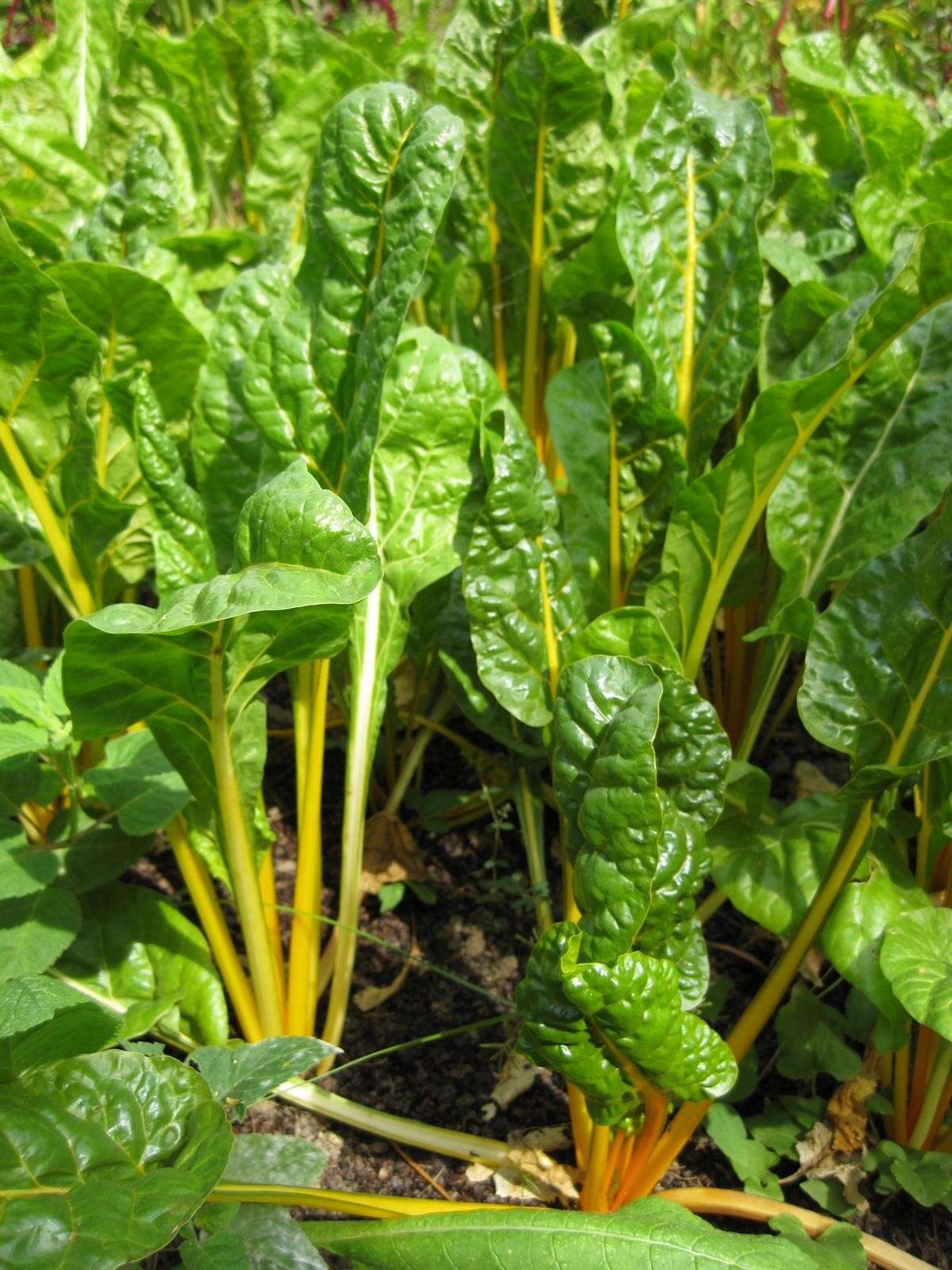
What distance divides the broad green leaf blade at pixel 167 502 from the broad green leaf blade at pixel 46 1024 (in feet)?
1.77

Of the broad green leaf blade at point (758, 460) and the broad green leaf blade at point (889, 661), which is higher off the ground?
the broad green leaf blade at point (758, 460)

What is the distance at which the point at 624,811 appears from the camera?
3.56 ft

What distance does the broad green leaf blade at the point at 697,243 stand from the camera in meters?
1.59

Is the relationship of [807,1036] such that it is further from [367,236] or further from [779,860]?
[367,236]

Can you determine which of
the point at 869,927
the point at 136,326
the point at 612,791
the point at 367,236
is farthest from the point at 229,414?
the point at 869,927

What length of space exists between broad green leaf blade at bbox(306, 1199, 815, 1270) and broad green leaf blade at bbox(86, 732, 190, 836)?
49cm

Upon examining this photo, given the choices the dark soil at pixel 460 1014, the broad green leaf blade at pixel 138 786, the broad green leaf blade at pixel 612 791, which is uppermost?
the broad green leaf blade at pixel 612 791

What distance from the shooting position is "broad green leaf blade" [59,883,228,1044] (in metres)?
1.47

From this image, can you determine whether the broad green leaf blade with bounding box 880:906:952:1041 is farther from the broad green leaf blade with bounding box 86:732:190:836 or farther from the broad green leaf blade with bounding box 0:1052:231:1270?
the broad green leaf blade with bounding box 86:732:190:836

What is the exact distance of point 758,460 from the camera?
1424 mm

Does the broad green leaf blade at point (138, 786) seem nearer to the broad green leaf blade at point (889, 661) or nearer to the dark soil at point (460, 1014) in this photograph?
the dark soil at point (460, 1014)

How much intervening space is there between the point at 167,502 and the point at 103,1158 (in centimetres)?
74

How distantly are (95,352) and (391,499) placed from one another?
427 mm

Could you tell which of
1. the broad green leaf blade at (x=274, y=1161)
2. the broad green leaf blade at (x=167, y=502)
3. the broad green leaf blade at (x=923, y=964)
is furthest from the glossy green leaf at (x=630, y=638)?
the broad green leaf blade at (x=274, y=1161)
